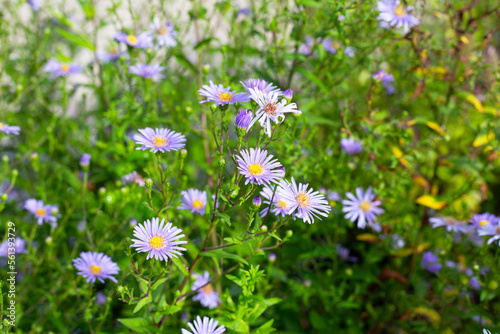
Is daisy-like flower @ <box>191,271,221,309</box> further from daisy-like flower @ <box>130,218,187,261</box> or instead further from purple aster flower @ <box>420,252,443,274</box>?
purple aster flower @ <box>420,252,443,274</box>

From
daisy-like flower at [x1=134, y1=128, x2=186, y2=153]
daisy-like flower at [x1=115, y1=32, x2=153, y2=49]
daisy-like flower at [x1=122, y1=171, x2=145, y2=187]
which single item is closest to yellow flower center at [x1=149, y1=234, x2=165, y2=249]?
daisy-like flower at [x1=134, y1=128, x2=186, y2=153]

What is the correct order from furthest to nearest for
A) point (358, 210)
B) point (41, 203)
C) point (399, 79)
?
point (399, 79) → point (41, 203) → point (358, 210)

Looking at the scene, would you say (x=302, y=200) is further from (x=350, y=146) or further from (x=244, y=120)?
(x=350, y=146)

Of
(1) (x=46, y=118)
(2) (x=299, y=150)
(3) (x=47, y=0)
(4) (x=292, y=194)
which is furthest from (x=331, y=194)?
(3) (x=47, y=0)

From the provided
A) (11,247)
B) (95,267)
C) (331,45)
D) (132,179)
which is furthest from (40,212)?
(331,45)

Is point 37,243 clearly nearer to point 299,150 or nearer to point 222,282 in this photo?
point 222,282

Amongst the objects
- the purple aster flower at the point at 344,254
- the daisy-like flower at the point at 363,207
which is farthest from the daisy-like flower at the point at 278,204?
the purple aster flower at the point at 344,254

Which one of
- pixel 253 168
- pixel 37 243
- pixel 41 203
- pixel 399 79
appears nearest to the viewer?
pixel 253 168
